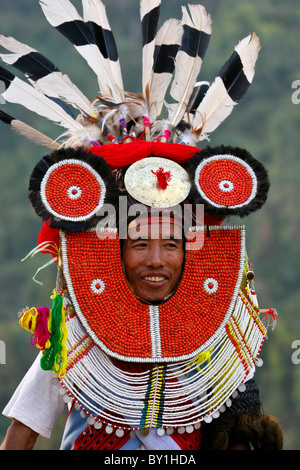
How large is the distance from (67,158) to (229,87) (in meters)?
0.87

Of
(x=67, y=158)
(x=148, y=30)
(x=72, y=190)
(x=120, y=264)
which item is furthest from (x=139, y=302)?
(x=148, y=30)

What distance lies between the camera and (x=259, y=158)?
30.9 feet

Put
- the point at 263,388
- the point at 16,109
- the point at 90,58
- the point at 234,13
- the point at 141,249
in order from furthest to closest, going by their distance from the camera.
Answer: the point at 234,13 → the point at 16,109 → the point at 263,388 → the point at 90,58 → the point at 141,249

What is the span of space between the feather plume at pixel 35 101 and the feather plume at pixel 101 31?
0.94ft

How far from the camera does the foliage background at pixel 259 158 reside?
8781 millimetres

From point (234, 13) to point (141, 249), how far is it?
8.50m

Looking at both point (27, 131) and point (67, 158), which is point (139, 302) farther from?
point (27, 131)

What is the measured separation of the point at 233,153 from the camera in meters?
3.31

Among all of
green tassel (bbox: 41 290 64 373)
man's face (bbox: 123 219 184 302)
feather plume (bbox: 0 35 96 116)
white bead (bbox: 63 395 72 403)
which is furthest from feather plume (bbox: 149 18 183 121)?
white bead (bbox: 63 395 72 403)

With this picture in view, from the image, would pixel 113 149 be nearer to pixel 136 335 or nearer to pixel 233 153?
pixel 233 153

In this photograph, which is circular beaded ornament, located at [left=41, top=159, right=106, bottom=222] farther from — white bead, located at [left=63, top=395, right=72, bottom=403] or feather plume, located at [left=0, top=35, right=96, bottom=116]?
white bead, located at [left=63, top=395, right=72, bottom=403]

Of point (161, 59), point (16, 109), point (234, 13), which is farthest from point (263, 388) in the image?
point (161, 59)

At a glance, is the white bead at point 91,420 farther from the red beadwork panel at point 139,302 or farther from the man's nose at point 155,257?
the man's nose at point 155,257

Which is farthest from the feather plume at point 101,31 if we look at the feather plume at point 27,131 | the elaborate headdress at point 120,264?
→ the feather plume at point 27,131
